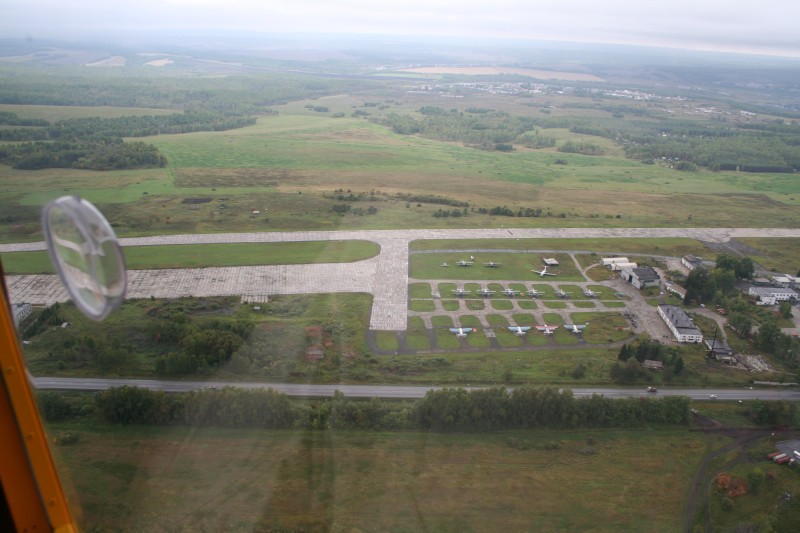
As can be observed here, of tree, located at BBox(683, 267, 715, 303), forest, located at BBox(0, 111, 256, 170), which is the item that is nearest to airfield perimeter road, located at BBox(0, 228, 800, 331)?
forest, located at BBox(0, 111, 256, 170)

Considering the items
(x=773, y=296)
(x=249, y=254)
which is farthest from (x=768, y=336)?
(x=249, y=254)

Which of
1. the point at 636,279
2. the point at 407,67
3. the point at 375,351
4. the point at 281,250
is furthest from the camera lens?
the point at 407,67

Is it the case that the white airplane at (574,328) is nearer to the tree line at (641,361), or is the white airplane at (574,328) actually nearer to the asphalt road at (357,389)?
the tree line at (641,361)

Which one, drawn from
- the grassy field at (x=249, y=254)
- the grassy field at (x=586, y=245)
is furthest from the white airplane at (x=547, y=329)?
the grassy field at (x=249, y=254)

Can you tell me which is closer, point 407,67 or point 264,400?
point 264,400

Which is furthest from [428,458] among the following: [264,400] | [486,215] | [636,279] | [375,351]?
[486,215]

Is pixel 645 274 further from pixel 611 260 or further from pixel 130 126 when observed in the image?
pixel 130 126

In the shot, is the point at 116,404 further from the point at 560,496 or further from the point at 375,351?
the point at 560,496
